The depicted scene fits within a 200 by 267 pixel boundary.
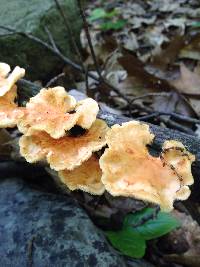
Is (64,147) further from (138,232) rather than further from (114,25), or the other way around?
(114,25)

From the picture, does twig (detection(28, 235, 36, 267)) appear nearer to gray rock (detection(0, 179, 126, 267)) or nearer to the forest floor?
gray rock (detection(0, 179, 126, 267))

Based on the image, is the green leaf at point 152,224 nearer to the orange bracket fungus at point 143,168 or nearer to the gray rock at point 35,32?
the orange bracket fungus at point 143,168

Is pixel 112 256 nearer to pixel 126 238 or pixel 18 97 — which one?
pixel 126 238

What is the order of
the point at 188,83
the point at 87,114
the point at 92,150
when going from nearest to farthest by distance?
the point at 92,150 < the point at 87,114 < the point at 188,83

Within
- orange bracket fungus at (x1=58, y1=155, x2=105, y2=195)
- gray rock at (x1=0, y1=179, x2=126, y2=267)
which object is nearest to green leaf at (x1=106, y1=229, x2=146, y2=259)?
gray rock at (x1=0, y1=179, x2=126, y2=267)

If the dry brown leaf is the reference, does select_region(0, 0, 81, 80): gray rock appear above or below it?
above

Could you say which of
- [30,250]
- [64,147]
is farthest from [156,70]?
[30,250]

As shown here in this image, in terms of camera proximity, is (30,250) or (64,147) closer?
(64,147)
